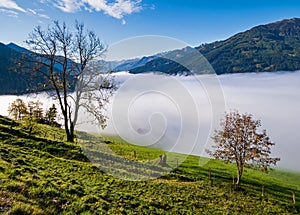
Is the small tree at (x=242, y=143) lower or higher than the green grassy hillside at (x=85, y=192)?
higher

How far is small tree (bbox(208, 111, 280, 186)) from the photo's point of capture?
109ft

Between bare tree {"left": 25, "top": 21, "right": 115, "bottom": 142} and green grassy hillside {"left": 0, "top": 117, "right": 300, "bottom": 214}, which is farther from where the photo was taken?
bare tree {"left": 25, "top": 21, "right": 115, "bottom": 142}

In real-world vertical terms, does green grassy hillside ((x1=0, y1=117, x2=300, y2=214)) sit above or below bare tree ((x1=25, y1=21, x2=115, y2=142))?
below

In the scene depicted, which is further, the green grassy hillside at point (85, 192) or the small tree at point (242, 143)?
the small tree at point (242, 143)

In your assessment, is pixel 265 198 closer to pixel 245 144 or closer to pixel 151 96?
pixel 245 144

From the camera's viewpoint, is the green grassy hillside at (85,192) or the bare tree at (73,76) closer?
the green grassy hillside at (85,192)

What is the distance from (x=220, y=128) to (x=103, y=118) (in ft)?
63.4

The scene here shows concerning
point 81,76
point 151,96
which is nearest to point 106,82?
point 81,76

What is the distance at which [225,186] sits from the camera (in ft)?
105

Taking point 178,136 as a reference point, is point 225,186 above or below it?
below

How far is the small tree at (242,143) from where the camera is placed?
33.2 meters

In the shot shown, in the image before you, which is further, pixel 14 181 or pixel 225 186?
pixel 225 186

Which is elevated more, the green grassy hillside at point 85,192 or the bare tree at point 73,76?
the bare tree at point 73,76

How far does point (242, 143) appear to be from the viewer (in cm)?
3425
